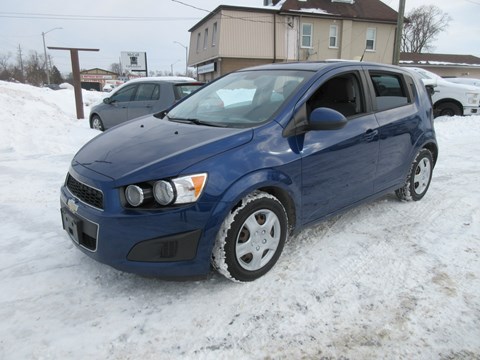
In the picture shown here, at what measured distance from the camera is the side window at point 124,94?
9391 millimetres

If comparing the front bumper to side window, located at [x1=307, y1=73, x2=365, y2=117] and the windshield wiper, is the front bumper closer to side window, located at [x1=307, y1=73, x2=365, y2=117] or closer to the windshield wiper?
the windshield wiper

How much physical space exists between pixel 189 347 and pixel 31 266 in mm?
1644

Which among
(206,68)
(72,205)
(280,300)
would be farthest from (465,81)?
(206,68)

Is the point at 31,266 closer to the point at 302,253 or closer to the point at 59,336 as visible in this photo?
the point at 59,336

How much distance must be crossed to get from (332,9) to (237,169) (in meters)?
27.5

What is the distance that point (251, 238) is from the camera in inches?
110

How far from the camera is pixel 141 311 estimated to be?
8.36 ft

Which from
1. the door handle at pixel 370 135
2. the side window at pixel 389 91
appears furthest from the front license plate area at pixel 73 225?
the side window at pixel 389 91

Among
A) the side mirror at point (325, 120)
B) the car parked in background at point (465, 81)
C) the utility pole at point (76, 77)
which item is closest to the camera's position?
the side mirror at point (325, 120)

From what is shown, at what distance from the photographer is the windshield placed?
317 cm

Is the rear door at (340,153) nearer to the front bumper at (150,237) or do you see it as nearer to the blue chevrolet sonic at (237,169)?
the blue chevrolet sonic at (237,169)

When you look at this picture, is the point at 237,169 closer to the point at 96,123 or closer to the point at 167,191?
the point at 167,191

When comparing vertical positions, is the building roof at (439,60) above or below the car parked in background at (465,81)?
above

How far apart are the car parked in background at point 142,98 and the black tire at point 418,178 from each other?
5.26 metres
